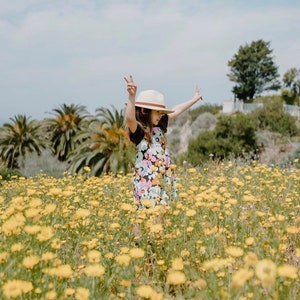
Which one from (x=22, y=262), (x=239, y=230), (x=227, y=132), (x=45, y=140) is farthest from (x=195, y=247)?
(x=45, y=140)

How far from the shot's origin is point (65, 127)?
81.0 feet

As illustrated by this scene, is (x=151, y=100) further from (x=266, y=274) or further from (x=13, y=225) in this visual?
(x=266, y=274)

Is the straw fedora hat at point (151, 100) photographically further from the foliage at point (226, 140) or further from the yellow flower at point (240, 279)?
the foliage at point (226, 140)

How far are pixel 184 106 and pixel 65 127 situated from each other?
67.8 feet

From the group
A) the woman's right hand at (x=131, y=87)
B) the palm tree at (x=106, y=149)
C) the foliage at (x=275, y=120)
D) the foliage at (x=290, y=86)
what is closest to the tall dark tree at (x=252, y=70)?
the foliage at (x=290, y=86)

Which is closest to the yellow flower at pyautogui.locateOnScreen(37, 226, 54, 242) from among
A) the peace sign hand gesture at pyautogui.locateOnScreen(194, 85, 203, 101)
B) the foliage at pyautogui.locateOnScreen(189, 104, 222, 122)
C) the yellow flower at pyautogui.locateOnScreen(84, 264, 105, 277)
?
the yellow flower at pyautogui.locateOnScreen(84, 264, 105, 277)

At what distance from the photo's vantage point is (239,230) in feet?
9.39

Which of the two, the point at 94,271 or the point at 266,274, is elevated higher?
the point at 266,274

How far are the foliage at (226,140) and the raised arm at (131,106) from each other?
15.7 m

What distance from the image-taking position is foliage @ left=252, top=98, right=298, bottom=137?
27.7m

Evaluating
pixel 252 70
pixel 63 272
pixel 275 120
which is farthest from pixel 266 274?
pixel 252 70

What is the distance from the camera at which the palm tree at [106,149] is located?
15.1 m

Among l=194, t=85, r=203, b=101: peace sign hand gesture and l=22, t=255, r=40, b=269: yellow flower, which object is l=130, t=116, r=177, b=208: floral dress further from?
l=22, t=255, r=40, b=269: yellow flower

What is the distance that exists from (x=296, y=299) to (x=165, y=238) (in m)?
0.90
